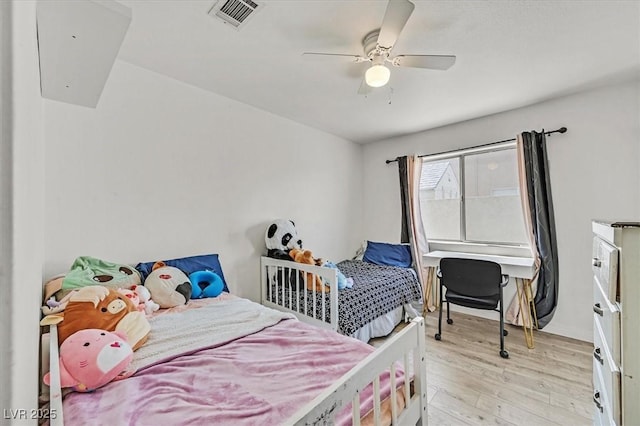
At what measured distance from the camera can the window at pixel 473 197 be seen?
3080 millimetres

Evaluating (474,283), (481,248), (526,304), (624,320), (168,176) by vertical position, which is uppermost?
(168,176)

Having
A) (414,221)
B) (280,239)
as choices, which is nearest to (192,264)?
(280,239)

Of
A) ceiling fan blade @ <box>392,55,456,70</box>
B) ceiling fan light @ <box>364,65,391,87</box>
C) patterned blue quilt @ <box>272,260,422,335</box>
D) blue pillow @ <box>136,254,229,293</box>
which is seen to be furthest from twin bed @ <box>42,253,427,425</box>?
ceiling fan blade @ <box>392,55,456,70</box>

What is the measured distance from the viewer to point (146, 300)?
1.70 m

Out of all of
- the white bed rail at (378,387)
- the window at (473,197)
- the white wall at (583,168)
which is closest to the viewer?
the white bed rail at (378,387)

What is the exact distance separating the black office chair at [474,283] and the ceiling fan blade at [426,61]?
1.71m

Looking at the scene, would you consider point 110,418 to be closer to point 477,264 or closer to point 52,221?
point 52,221

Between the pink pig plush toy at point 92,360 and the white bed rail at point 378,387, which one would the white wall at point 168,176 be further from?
the white bed rail at point 378,387

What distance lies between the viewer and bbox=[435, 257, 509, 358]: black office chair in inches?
95.7

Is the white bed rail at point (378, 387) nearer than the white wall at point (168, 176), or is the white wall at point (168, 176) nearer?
the white bed rail at point (378, 387)

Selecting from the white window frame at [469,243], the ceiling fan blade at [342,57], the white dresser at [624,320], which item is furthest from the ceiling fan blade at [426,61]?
the white window frame at [469,243]

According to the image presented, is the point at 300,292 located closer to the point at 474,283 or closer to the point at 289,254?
the point at 289,254

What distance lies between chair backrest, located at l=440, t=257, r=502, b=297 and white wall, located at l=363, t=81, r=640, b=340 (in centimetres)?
86

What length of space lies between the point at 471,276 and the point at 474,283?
7cm
